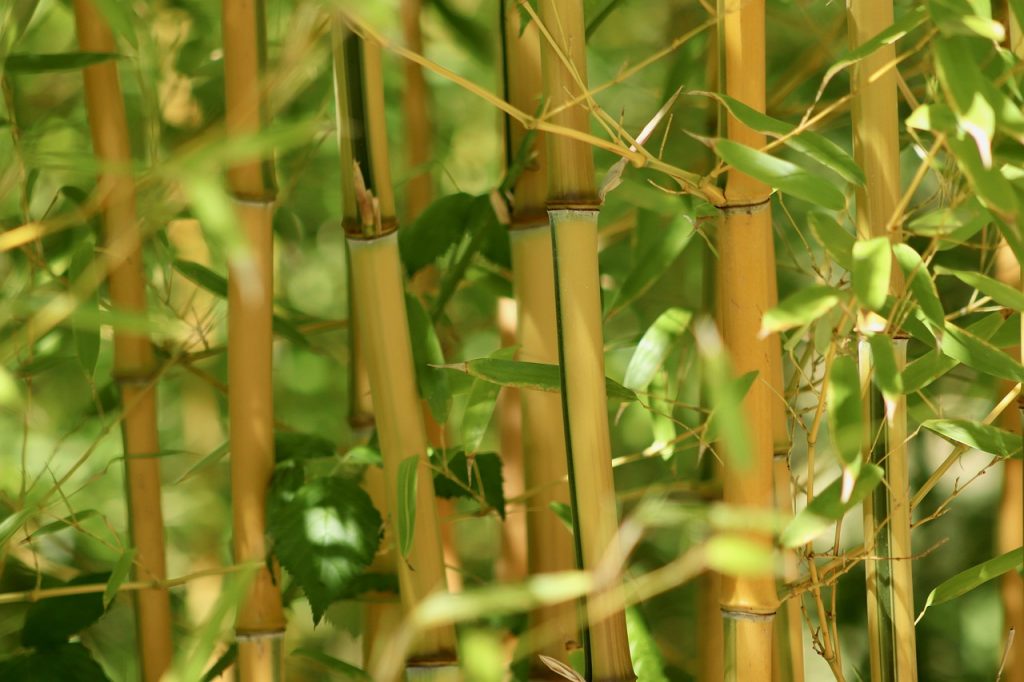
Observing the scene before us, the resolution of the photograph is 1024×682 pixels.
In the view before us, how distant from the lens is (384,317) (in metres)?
0.61

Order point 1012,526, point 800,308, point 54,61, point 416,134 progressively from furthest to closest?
point 416,134, point 1012,526, point 54,61, point 800,308

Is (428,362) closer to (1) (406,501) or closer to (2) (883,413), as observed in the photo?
(1) (406,501)

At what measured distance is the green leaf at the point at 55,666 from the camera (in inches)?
28.4

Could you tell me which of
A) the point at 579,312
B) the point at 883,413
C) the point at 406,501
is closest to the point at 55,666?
the point at 406,501

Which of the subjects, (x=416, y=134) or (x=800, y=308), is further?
(x=416, y=134)

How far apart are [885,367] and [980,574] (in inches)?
6.0

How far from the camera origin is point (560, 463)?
716 millimetres

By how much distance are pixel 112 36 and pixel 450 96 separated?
1.48 ft

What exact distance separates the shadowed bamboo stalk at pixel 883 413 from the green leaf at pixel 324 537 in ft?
0.91

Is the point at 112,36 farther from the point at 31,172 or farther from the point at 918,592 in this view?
the point at 918,592

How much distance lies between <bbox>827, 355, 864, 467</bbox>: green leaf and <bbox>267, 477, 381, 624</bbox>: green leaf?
30 centimetres

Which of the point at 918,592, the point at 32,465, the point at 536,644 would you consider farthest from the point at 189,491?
the point at 918,592

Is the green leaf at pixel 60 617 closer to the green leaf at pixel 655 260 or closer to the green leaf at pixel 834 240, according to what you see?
the green leaf at pixel 655 260

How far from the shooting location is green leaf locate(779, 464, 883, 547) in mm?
467
